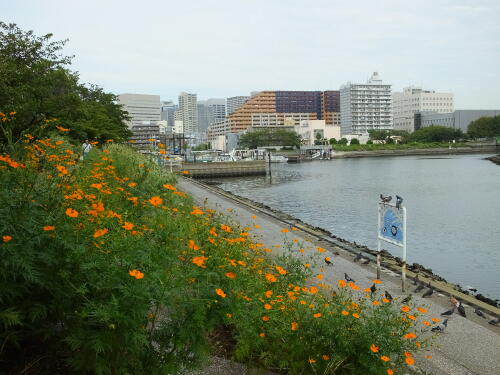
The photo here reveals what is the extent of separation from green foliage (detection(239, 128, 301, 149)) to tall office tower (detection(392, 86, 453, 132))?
70481mm

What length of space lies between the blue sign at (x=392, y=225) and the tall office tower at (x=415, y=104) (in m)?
188

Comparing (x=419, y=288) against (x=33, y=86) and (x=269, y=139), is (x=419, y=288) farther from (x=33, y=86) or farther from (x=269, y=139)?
(x=269, y=139)

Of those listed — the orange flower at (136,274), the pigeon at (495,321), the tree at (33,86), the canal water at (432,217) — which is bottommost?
the canal water at (432,217)

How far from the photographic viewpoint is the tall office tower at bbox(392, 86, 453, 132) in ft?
622

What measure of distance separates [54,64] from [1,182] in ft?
67.1

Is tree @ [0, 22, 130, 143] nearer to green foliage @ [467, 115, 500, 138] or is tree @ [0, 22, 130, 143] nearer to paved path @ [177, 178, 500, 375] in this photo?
paved path @ [177, 178, 500, 375]

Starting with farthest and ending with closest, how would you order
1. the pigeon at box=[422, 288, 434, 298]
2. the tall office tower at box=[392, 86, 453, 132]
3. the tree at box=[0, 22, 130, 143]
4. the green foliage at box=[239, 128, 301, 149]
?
the tall office tower at box=[392, 86, 453, 132], the green foliage at box=[239, 128, 301, 149], the tree at box=[0, 22, 130, 143], the pigeon at box=[422, 288, 434, 298]

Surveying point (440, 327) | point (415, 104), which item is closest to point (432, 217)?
point (440, 327)

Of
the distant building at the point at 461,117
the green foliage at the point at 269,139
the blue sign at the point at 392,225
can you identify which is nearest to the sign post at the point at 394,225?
the blue sign at the point at 392,225

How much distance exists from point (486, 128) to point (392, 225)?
5582 inches

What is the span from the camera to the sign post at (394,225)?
8.20m

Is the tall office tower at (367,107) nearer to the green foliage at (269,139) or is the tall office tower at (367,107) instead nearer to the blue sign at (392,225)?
the green foliage at (269,139)

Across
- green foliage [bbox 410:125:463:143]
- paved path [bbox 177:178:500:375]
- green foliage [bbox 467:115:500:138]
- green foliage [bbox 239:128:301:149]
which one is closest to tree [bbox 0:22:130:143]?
paved path [bbox 177:178:500:375]

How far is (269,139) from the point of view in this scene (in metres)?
138
